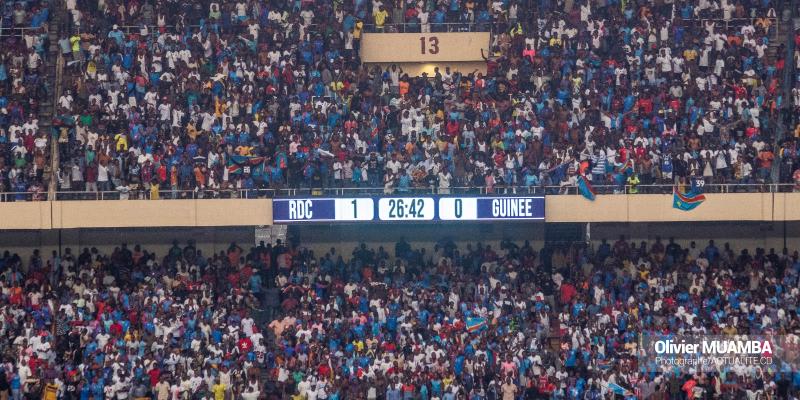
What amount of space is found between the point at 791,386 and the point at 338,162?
1174 centimetres

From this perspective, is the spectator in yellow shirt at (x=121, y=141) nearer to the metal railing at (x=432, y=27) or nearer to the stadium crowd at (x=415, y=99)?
the stadium crowd at (x=415, y=99)

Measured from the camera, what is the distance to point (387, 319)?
3466cm

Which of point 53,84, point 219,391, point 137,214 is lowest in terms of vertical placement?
point 219,391

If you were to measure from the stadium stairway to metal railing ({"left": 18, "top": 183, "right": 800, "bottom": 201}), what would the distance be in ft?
2.86

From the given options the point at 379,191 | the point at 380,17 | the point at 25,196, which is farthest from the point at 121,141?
the point at 380,17

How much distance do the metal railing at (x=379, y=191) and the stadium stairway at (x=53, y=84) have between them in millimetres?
872

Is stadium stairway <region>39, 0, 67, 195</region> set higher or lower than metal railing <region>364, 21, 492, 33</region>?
lower

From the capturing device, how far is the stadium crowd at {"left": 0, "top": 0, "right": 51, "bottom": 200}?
119 ft

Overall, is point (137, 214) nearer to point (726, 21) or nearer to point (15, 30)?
point (15, 30)

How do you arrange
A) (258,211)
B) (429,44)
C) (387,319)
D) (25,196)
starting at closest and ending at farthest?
(387,319) → (25,196) → (258,211) → (429,44)

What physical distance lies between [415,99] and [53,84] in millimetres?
9220

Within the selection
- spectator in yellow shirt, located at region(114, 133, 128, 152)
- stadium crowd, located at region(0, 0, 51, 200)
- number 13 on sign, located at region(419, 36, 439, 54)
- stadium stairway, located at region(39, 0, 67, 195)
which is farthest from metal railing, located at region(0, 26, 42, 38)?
number 13 on sign, located at region(419, 36, 439, 54)

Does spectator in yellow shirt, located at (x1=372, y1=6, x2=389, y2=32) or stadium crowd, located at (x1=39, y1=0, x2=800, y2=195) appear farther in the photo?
spectator in yellow shirt, located at (x1=372, y1=6, x2=389, y2=32)

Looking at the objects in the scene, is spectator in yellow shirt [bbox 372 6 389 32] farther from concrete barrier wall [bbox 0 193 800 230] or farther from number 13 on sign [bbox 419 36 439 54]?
concrete barrier wall [bbox 0 193 800 230]
